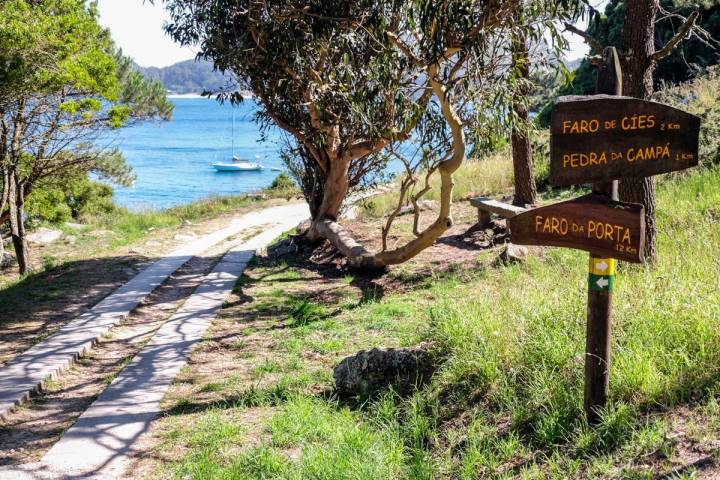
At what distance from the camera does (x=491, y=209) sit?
10453 millimetres

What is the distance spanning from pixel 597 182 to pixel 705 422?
144 cm

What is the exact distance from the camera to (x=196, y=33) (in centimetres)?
1223

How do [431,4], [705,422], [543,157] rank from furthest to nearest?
[543,157] < [431,4] < [705,422]

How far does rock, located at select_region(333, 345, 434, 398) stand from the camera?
563 cm

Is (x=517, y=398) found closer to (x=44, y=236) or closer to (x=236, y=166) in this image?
(x=44, y=236)

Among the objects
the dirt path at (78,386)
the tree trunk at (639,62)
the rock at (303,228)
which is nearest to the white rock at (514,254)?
the tree trunk at (639,62)

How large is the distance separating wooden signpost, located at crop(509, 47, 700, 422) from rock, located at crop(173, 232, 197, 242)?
1198cm

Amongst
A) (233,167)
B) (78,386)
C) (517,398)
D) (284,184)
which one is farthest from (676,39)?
(233,167)

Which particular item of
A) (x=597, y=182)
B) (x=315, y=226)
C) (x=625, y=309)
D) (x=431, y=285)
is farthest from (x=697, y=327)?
(x=315, y=226)

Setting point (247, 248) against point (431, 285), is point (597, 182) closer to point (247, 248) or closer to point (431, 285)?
point (431, 285)

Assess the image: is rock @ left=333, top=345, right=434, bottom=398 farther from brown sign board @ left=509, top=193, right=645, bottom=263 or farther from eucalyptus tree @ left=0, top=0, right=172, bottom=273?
eucalyptus tree @ left=0, top=0, right=172, bottom=273

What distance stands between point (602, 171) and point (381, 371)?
256cm

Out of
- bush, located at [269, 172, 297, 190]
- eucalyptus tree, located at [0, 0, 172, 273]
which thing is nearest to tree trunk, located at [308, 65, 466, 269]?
eucalyptus tree, located at [0, 0, 172, 273]

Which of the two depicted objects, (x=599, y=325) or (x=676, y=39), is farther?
(x=676, y=39)
